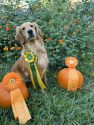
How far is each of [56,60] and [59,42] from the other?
36 cm

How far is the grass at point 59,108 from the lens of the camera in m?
4.00

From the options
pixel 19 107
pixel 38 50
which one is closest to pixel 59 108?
pixel 19 107

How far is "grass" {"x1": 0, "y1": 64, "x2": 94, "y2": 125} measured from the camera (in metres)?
4.00

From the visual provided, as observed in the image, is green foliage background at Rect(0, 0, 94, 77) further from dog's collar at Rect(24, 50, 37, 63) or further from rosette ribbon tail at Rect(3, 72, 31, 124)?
rosette ribbon tail at Rect(3, 72, 31, 124)

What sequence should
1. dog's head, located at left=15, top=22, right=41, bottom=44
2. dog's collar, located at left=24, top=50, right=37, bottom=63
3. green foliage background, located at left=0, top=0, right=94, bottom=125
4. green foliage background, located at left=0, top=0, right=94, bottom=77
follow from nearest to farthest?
green foliage background, located at left=0, top=0, right=94, bottom=125 → dog's collar, located at left=24, top=50, right=37, bottom=63 → dog's head, located at left=15, top=22, right=41, bottom=44 → green foliage background, located at left=0, top=0, right=94, bottom=77

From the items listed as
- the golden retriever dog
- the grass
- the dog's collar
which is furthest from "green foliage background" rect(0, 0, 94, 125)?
the dog's collar

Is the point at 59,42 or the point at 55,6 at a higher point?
the point at 55,6

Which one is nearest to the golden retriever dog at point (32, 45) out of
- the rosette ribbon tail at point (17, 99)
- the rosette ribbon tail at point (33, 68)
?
the rosette ribbon tail at point (33, 68)

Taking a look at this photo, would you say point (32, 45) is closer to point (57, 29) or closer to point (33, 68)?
point (33, 68)

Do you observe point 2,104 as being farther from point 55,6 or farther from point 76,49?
point 55,6

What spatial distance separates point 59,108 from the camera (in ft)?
13.7

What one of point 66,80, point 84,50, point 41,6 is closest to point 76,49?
point 84,50

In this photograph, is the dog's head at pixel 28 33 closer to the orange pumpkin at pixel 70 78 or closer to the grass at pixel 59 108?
the orange pumpkin at pixel 70 78

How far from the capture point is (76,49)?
557cm
